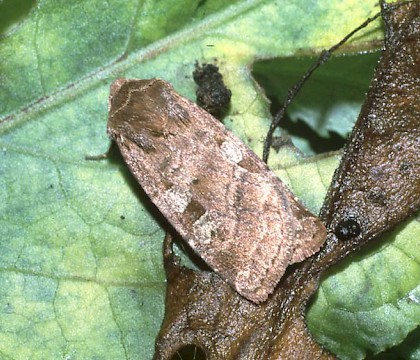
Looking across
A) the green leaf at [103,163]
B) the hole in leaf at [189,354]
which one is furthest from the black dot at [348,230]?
the hole in leaf at [189,354]

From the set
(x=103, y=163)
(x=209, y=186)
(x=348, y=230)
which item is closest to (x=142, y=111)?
(x=103, y=163)

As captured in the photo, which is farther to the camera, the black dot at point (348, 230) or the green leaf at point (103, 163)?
the green leaf at point (103, 163)

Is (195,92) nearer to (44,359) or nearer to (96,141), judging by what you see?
(96,141)

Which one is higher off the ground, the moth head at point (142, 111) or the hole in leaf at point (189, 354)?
the moth head at point (142, 111)

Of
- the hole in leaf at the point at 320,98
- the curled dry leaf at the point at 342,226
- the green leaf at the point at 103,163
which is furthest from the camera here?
the hole in leaf at the point at 320,98

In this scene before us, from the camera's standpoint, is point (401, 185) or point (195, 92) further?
point (195, 92)

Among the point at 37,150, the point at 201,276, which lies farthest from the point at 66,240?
the point at 201,276

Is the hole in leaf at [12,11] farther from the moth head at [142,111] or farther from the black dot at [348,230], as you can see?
the black dot at [348,230]
